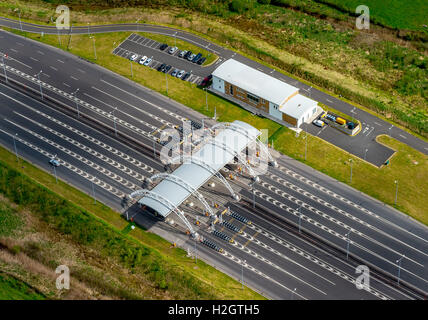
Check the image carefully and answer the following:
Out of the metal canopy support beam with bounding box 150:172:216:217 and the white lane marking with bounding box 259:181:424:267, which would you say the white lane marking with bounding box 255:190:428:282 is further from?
the metal canopy support beam with bounding box 150:172:216:217

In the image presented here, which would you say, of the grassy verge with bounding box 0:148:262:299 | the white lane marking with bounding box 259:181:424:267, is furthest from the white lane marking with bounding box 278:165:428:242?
the grassy verge with bounding box 0:148:262:299

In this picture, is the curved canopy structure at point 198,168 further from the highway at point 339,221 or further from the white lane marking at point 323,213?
the white lane marking at point 323,213

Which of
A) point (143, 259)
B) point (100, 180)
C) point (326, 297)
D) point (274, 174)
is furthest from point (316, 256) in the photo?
point (100, 180)

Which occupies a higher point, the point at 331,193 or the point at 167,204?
the point at 167,204

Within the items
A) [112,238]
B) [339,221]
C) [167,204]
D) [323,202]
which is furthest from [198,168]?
[339,221]

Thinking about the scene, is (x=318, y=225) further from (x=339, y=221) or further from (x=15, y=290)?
(x=15, y=290)

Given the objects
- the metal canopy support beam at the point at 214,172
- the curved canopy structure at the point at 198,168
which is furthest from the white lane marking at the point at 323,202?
the metal canopy support beam at the point at 214,172
